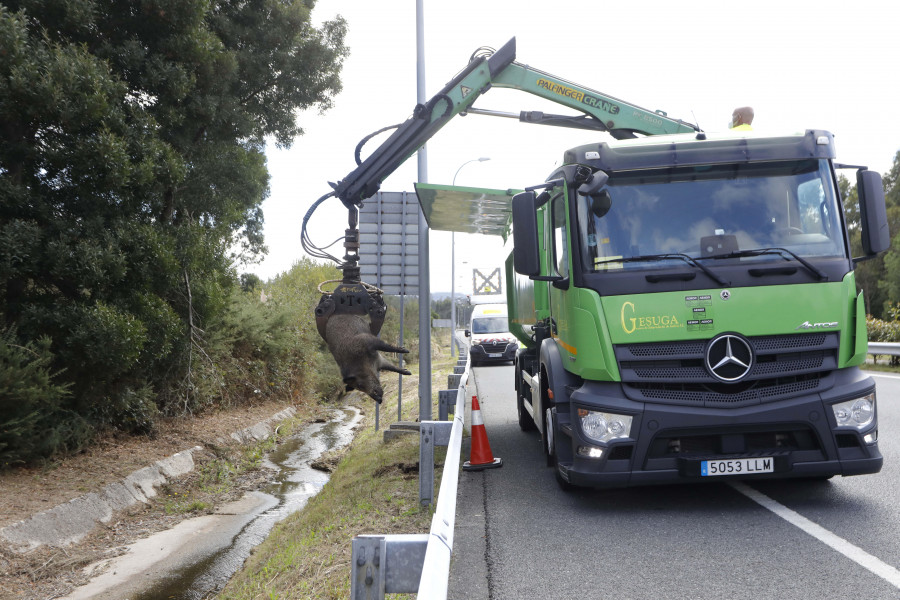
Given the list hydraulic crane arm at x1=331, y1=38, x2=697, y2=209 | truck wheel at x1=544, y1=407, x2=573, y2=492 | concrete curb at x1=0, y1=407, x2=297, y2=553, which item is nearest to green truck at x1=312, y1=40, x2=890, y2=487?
truck wheel at x1=544, y1=407, x2=573, y2=492

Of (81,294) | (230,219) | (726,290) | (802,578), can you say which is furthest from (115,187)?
(802,578)

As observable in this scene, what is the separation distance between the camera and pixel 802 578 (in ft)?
13.6

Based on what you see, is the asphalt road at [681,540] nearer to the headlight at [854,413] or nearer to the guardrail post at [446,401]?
the headlight at [854,413]

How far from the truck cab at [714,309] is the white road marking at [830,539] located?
334mm

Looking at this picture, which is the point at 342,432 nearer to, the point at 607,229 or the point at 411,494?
the point at 411,494

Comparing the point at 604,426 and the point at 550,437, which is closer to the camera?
the point at 604,426

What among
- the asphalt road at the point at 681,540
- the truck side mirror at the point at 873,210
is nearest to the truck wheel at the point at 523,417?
the asphalt road at the point at 681,540

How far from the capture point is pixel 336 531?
21.2ft

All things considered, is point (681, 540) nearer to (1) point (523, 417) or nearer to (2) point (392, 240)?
(1) point (523, 417)

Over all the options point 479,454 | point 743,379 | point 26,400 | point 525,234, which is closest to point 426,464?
point 479,454

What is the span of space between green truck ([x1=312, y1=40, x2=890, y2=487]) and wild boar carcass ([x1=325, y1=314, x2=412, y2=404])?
136cm

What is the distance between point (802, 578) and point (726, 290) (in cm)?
211

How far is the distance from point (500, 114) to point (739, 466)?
4.93 meters

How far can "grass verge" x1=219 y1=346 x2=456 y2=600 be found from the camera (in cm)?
532
